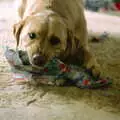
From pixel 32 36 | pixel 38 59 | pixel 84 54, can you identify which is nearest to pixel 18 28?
pixel 32 36

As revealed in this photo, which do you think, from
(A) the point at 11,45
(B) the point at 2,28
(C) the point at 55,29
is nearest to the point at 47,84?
(C) the point at 55,29

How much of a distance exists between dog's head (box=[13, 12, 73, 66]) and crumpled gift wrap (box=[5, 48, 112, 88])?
2.3 inches

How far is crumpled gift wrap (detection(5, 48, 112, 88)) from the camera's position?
1768mm

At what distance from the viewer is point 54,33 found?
178cm

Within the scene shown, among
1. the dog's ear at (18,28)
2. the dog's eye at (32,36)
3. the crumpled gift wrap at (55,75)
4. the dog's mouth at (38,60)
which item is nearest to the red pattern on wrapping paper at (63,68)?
the crumpled gift wrap at (55,75)

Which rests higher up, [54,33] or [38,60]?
[54,33]

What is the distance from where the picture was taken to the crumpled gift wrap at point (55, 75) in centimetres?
177

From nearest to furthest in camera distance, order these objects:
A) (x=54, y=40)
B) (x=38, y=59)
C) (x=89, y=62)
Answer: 1. (x=38, y=59)
2. (x=54, y=40)
3. (x=89, y=62)

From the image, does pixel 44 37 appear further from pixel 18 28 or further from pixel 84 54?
pixel 84 54

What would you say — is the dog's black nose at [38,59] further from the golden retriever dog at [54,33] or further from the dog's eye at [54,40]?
the dog's eye at [54,40]

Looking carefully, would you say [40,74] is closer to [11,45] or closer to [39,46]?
[39,46]

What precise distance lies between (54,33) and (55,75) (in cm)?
23

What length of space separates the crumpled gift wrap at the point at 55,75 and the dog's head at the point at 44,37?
58 mm

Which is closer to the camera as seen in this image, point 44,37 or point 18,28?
point 44,37
